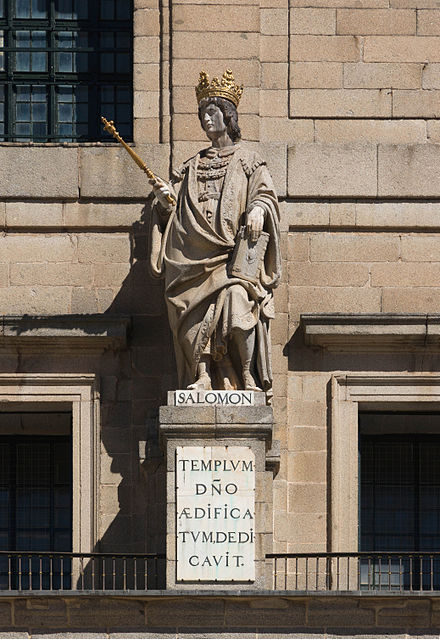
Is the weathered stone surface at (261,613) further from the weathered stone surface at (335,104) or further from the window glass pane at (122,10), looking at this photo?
the window glass pane at (122,10)

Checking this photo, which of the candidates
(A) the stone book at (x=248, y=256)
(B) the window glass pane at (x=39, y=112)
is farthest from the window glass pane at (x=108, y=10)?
(A) the stone book at (x=248, y=256)

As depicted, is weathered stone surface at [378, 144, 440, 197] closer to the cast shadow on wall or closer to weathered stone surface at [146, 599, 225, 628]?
the cast shadow on wall

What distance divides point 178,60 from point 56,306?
252 cm

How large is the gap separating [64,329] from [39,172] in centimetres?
158

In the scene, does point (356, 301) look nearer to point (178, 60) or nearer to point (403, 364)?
point (403, 364)

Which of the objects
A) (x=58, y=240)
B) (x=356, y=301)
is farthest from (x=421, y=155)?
(x=58, y=240)

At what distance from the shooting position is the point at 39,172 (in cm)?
2936

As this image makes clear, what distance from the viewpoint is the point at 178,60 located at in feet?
→ 96.5

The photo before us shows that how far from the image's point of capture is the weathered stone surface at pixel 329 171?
29219 mm

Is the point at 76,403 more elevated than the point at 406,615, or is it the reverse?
the point at 76,403

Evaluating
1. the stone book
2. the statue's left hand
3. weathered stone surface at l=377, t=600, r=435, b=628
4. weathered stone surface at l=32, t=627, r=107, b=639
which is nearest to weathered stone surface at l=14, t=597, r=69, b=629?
weathered stone surface at l=32, t=627, r=107, b=639

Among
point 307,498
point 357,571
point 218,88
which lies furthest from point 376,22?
point 357,571

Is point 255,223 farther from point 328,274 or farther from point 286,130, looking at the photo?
point 286,130

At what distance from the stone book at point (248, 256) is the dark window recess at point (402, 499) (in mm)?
2301
